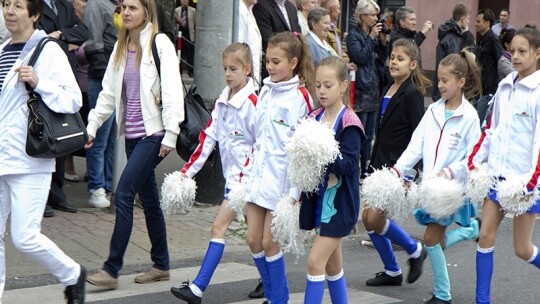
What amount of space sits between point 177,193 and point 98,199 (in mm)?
3233

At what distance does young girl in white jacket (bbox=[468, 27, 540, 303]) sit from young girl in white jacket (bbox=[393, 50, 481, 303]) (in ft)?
0.47

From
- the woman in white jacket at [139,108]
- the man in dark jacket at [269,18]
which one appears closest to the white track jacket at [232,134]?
the woman in white jacket at [139,108]

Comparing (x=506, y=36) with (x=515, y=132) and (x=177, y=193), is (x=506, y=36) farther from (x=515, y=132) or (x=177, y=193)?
(x=177, y=193)

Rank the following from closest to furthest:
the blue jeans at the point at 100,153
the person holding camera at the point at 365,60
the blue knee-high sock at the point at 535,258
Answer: the blue knee-high sock at the point at 535,258, the blue jeans at the point at 100,153, the person holding camera at the point at 365,60

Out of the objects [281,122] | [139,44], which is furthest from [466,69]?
[139,44]

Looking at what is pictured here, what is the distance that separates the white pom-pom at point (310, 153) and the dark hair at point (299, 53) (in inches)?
27.4

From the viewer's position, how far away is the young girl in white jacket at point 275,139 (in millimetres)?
5867

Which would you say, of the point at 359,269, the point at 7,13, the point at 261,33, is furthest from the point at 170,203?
the point at 261,33

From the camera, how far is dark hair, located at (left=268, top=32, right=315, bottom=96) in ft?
19.6

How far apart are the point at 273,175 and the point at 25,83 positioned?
153cm

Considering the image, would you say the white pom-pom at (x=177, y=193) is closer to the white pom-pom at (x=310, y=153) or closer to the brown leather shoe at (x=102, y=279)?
the brown leather shoe at (x=102, y=279)

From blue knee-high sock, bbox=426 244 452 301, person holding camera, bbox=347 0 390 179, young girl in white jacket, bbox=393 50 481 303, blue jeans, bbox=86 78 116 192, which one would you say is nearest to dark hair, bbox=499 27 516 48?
person holding camera, bbox=347 0 390 179

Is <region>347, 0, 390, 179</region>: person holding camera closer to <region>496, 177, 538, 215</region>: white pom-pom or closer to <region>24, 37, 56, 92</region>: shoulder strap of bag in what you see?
<region>496, 177, 538, 215</region>: white pom-pom

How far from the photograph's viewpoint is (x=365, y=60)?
35.6ft
